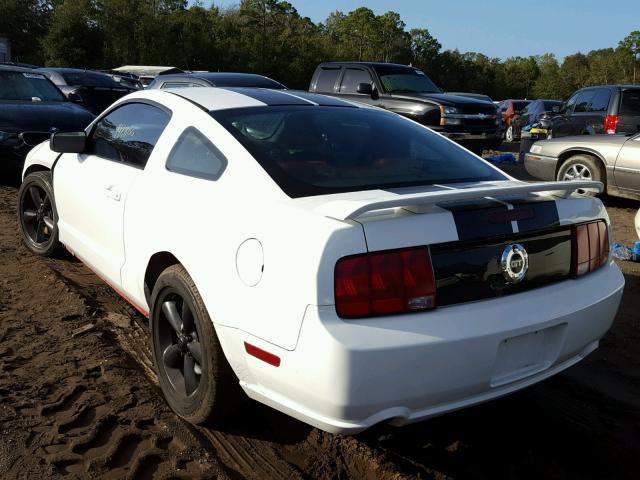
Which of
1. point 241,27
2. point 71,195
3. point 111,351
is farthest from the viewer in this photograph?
point 241,27

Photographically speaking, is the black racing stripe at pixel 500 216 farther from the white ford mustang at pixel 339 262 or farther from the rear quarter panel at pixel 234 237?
the rear quarter panel at pixel 234 237

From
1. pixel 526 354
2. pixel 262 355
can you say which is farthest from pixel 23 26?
pixel 526 354

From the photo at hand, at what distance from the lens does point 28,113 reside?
27.3 ft

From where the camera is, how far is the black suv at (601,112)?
11.3 m

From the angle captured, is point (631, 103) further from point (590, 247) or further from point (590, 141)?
point (590, 247)

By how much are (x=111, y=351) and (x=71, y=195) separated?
3.94ft

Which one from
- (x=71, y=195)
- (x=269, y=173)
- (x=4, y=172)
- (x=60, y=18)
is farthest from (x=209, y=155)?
(x=60, y=18)

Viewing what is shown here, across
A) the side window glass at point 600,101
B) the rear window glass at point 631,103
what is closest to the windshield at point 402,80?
the side window glass at point 600,101

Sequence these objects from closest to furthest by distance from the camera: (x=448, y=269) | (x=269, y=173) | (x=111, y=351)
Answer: (x=448, y=269), (x=269, y=173), (x=111, y=351)

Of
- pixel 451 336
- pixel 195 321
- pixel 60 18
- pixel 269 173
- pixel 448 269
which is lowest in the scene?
pixel 195 321

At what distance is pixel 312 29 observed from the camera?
7500cm

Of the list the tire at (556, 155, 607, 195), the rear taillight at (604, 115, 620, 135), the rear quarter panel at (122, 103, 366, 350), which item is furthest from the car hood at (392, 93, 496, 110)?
the rear quarter panel at (122, 103, 366, 350)

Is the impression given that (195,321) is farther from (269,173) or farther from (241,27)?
(241,27)

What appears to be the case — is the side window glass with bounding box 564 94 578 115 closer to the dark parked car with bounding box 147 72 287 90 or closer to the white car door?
the dark parked car with bounding box 147 72 287 90
